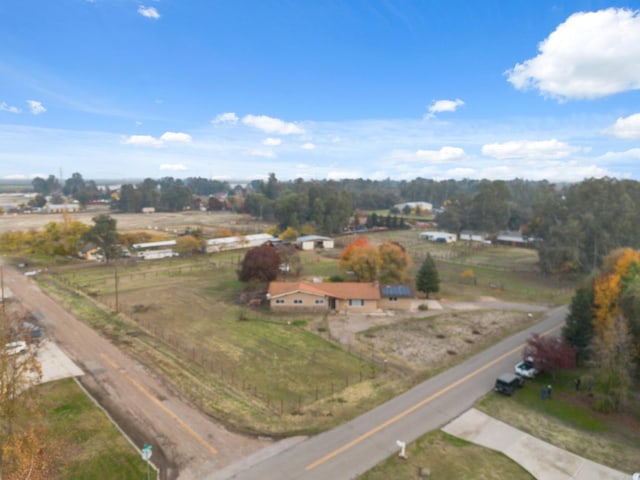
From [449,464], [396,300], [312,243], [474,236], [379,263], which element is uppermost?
[379,263]

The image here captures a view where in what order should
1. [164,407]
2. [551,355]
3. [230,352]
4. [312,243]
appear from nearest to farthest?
[164,407], [551,355], [230,352], [312,243]

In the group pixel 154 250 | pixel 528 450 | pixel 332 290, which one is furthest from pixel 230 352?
pixel 154 250

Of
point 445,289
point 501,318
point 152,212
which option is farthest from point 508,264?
point 152,212

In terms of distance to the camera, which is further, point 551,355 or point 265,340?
point 265,340

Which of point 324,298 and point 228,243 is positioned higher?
point 228,243

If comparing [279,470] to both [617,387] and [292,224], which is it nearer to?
[617,387]

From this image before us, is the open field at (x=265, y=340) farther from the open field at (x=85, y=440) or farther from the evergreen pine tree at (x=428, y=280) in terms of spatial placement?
the open field at (x=85, y=440)

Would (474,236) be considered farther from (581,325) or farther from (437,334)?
(581,325)
